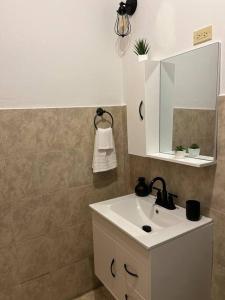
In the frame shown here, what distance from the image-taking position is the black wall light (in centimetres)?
177

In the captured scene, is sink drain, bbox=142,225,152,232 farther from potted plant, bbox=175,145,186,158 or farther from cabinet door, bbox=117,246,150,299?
potted plant, bbox=175,145,186,158

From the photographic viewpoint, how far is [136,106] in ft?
5.60

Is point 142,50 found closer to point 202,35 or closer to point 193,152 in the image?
point 202,35

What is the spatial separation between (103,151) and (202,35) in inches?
39.9

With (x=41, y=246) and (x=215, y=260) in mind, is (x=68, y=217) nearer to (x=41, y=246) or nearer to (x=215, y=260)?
(x=41, y=246)

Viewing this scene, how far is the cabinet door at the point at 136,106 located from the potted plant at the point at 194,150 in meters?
0.34

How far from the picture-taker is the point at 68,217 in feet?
6.04

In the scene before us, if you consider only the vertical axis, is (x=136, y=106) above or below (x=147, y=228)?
above

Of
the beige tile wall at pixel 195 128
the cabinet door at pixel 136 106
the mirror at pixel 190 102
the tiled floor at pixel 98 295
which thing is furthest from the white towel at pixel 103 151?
the tiled floor at pixel 98 295

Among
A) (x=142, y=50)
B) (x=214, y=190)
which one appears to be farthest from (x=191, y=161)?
(x=142, y=50)

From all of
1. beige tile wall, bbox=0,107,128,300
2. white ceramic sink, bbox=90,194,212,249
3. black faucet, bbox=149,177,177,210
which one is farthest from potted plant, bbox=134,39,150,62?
white ceramic sink, bbox=90,194,212,249

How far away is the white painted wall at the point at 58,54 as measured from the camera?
151 cm

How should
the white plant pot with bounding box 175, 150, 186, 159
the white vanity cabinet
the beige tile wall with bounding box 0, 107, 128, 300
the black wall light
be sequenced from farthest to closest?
the black wall light → the beige tile wall with bounding box 0, 107, 128, 300 → the white plant pot with bounding box 175, 150, 186, 159 → the white vanity cabinet

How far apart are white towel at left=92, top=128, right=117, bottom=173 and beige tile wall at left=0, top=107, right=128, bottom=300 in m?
0.08
